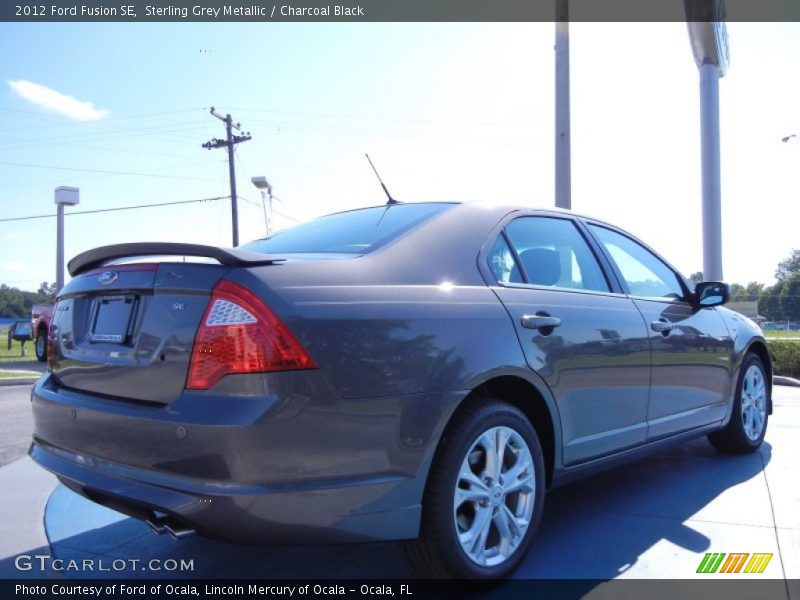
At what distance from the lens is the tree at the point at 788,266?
91.1 meters

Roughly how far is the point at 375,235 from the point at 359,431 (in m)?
1.02

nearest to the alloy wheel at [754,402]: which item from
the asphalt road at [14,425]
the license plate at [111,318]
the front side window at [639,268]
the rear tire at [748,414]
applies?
the rear tire at [748,414]

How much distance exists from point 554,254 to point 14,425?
565 centimetres

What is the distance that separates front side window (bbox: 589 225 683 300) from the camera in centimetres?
395

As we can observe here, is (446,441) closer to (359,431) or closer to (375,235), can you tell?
(359,431)

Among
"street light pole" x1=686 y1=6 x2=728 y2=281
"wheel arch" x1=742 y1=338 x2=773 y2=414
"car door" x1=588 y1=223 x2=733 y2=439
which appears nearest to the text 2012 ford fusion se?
"car door" x1=588 y1=223 x2=733 y2=439

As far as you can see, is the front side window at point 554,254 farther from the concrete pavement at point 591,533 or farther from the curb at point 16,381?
the curb at point 16,381

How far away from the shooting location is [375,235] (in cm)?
296

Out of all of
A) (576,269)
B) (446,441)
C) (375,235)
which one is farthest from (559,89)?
(446,441)

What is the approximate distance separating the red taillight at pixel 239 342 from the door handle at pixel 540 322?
1.11 m

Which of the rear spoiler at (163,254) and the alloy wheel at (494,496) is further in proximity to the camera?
the alloy wheel at (494,496)

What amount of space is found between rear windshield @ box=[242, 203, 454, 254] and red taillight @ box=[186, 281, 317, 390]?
25.3 inches

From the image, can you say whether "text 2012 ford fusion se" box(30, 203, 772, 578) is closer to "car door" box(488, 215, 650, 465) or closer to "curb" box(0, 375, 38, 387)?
"car door" box(488, 215, 650, 465)

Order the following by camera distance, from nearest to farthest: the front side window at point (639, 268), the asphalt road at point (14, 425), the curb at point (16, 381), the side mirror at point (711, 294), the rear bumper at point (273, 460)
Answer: the rear bumper at point (273, 460) < the front side window at point (639, 268) < the side mirror at point (711, 294) < the asphalt road at point (14, 425) < the curb at point (16, 381)
